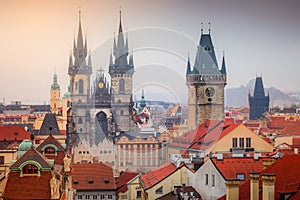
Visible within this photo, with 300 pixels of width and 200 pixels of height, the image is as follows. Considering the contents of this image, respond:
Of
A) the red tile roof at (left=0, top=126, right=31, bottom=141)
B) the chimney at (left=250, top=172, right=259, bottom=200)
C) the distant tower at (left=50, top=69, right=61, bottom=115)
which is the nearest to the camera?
the chimney at (left=250, top=172, right=259, bottom=200)

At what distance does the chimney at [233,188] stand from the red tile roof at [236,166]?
4.67 metres

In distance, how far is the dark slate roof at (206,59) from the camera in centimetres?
5669

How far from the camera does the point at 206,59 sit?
57.0 m

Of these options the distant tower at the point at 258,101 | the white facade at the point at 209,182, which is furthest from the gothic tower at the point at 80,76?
the white facade at the point at 209,182

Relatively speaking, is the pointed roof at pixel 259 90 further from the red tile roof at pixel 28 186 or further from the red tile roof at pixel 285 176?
the red tile roof at pixel 285 176

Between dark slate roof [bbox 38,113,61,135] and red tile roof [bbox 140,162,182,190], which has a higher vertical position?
dark slate roof [bbox 38,113,61,135]

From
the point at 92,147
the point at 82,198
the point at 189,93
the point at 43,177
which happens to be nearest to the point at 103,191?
the point at 82,198

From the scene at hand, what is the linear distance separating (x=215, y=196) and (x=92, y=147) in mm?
41489

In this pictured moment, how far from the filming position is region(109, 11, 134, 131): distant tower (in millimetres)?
67375

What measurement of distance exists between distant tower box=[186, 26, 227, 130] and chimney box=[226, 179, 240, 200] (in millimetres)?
39321

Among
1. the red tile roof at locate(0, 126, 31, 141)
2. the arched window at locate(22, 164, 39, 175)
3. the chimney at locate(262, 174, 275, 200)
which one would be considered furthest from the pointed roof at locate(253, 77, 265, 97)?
the chimney at locate(262, 174, 275, 200)

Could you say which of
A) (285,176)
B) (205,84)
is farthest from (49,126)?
(285,176)

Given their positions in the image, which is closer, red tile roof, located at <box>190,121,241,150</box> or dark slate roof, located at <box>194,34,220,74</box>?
red tile roof, located at <box>190,121,241,150</box>

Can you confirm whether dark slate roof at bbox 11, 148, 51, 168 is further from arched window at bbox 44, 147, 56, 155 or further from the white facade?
arched window at bbox 44, 147, 56, 155
